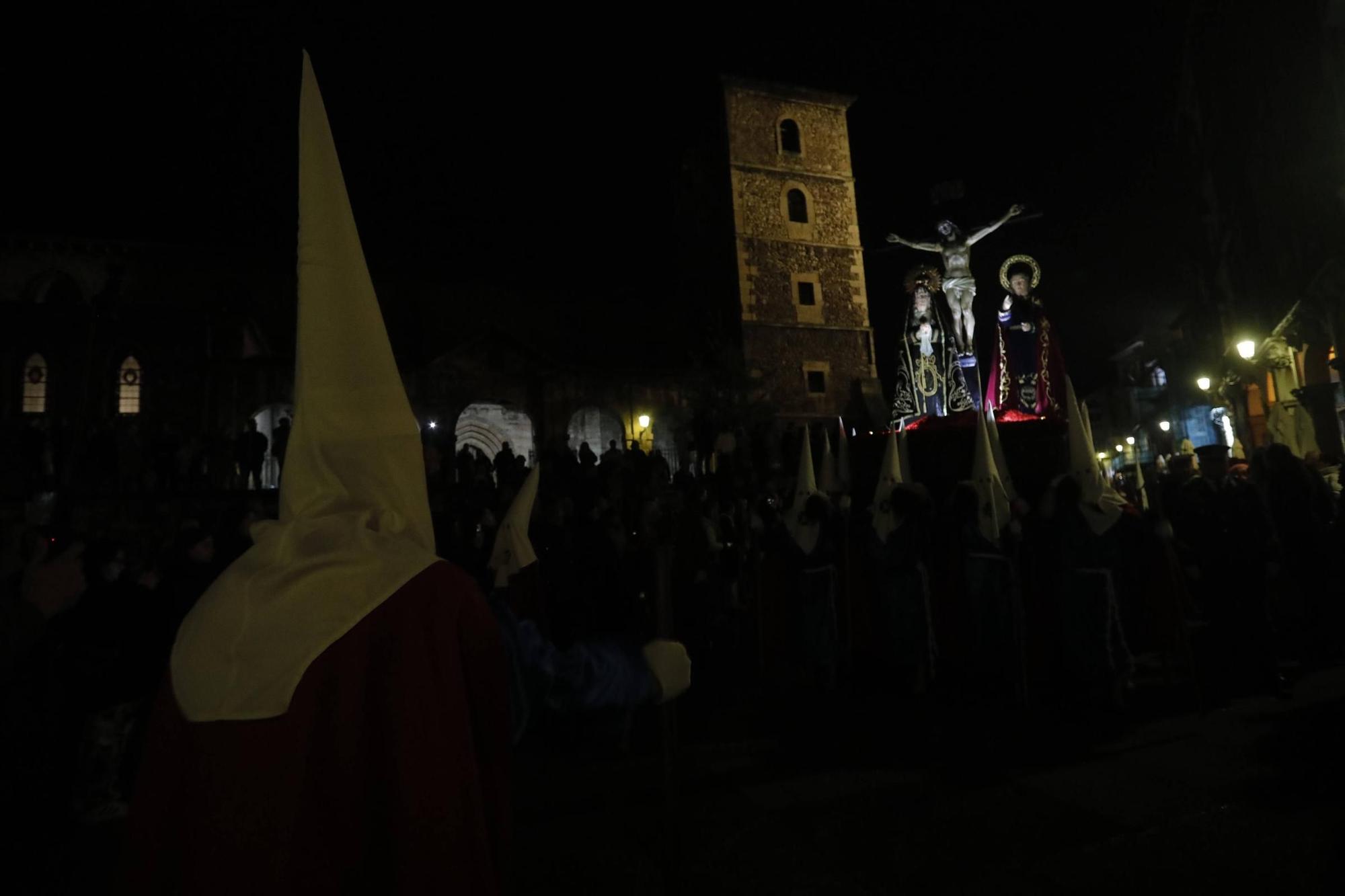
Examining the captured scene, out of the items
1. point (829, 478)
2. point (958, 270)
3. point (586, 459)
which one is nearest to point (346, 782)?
point (829, 478)

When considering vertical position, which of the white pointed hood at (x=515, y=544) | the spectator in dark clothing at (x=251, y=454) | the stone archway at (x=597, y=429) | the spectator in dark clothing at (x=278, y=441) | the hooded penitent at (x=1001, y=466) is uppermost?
the stone archway at (x=597, y=429)

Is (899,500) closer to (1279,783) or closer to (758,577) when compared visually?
(758,577)

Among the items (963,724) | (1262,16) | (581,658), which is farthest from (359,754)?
(1262,16)

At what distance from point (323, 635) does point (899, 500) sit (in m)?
6.23

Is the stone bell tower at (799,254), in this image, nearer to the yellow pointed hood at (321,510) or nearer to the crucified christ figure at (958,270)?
the crucified christ figure at (958,270)

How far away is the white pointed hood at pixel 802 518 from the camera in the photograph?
750cm

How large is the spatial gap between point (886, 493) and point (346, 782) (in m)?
6.29

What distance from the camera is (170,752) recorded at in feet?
5.23

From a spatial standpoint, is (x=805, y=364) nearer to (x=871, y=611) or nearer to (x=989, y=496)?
(x=871, y=611)

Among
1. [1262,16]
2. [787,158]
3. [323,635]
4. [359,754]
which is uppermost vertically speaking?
[787,158]

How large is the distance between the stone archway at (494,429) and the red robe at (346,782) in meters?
22.8

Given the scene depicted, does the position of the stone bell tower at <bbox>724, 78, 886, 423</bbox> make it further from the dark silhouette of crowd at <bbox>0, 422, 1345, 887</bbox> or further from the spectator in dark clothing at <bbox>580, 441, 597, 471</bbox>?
the dark silhouette of crowd at <bbox>0, 422, 1345, 887</bbox>

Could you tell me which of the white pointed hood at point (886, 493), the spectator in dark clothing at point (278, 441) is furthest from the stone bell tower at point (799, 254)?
the white pointed hood at point (886, 493)

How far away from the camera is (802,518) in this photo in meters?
7.59
